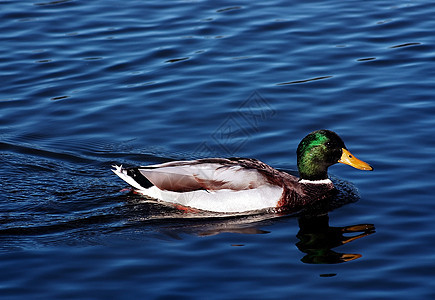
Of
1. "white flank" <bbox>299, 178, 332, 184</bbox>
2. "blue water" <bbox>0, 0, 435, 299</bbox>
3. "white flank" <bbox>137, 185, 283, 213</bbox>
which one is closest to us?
"blue water" <bbox>0, 0, 435, 299</bbox>

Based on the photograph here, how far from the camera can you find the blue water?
7.86 meters

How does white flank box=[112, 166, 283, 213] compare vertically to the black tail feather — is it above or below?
below

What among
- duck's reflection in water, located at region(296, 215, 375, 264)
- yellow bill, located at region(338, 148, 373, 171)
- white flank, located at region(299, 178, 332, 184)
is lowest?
duck's reflection in water, located at region(296, 215, 375, 264)

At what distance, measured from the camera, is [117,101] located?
12.6 m

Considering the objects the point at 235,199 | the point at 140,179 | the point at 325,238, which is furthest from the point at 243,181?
the point at 325,238

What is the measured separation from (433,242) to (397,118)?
3.53 m

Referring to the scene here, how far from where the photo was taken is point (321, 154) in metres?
10.2

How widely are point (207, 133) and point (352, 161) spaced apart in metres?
2.34

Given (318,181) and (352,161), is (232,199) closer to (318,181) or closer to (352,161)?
(318,181)

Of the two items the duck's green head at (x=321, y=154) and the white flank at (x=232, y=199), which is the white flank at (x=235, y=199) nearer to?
the white flank at (x=232, y=199)

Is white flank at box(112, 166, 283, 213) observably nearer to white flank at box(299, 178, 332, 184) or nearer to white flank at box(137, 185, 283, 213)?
white flank at box(137, 185, 283, 213)

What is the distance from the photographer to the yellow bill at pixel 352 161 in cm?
994

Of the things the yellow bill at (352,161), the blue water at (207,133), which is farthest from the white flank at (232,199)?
the yellow bill at (352,161)

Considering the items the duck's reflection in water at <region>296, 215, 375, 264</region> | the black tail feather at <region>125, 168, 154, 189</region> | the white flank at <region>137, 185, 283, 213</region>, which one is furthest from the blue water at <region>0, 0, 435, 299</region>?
the white flank at <region>137, 185, 283, 213</region>
